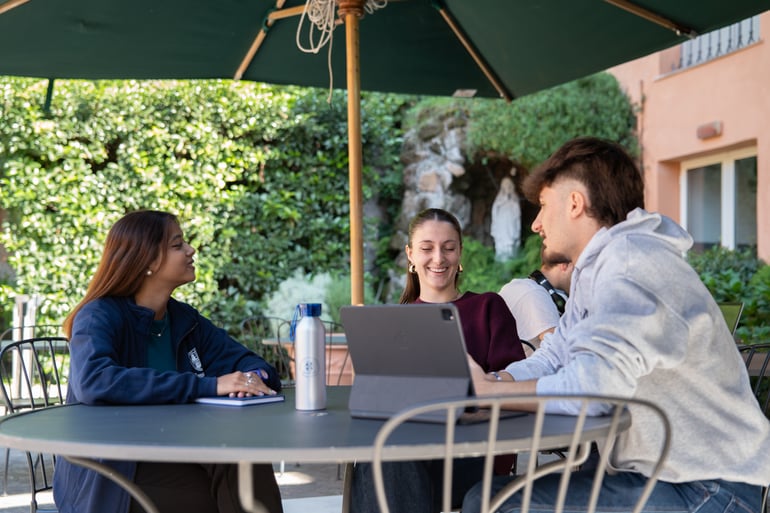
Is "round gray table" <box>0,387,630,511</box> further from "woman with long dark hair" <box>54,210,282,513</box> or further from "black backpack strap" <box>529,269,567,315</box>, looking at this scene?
"black backpack strap" <box>529,269,567,315</box>

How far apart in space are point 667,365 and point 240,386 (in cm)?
107

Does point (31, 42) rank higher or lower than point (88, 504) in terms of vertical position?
higher

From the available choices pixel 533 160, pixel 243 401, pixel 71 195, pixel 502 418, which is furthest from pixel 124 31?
pixel 533 160

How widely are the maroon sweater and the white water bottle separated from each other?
79 centimetres

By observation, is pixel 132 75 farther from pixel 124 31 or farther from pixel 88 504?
pixel 88 504

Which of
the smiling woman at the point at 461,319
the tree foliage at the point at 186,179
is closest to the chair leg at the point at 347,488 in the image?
the smiling woman at the point at 461,319

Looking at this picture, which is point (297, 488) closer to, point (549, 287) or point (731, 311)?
point (549, 287)

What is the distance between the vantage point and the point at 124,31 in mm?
3965

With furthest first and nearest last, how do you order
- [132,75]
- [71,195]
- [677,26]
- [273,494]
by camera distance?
1. [71,195]
2. [132,75]
3. [677,26]
4. [273,494]

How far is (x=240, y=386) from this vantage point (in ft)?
7.72

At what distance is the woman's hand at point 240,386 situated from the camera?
234cm

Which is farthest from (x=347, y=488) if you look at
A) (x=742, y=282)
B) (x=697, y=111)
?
(x=697, y=111)

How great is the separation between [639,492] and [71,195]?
7.61 m

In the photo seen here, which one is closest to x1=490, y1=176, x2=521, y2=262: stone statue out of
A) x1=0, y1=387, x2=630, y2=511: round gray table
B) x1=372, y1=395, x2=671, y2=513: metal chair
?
x1=0, y1=387, x2=630, y2=511: round gray table
